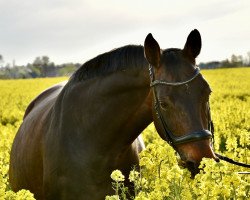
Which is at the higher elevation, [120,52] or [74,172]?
[120,52]

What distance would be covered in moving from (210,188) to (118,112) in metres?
1.23

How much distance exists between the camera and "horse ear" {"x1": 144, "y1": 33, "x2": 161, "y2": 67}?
11.0ft

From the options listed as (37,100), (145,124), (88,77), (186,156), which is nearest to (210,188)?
(186,156)

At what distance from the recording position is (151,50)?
11.0ft

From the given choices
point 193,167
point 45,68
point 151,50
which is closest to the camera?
point 193,167

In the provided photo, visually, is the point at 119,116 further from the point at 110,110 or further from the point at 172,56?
the point at 172,56

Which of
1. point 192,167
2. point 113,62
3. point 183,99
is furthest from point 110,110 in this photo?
point 192,167

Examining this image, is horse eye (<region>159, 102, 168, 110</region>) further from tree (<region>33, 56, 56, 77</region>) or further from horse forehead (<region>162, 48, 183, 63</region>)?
tree (<region>33, 56, 56, 77</region>)

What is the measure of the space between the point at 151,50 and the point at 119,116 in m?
0.64

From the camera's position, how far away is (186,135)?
10.3ft

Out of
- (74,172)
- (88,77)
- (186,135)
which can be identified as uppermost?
(88,77)

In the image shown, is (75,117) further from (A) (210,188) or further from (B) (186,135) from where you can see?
(A) (210,188)

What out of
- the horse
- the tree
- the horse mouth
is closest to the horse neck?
the horse

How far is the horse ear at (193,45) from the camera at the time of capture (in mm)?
3469
